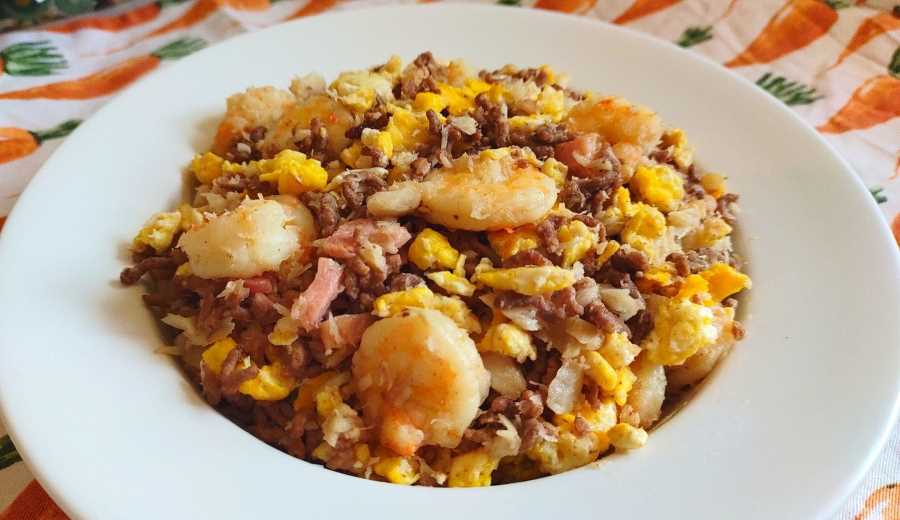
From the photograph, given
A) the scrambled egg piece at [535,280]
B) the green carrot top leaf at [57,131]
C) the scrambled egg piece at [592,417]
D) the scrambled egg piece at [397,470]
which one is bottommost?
the scrambled egg piece at [397,470]

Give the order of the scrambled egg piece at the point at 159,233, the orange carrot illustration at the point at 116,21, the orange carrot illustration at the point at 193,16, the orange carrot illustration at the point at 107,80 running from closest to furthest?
the scrambled egg piece at the point at 159,233
the orange carrot illustration at the point at 107,80
the orange carrot illustration at the point at 116,21
the orange carrot illustration at the point at 193,16

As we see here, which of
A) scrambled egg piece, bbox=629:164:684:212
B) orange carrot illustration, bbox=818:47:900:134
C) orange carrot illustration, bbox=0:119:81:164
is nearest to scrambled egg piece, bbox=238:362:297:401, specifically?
scrambled egg piece, bbox=629:164:684:212

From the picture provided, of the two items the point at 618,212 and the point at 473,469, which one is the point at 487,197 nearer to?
the point at 618,212

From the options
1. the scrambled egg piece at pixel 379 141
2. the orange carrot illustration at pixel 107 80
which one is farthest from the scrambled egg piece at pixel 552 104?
the orange carrot illustration at pixel 107 80

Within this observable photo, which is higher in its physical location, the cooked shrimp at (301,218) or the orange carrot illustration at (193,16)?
the cooked shrimp at (301,218)

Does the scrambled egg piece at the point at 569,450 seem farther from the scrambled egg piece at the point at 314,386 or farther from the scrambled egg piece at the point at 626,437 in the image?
A: the scrambled egg piece at the point at 314,386

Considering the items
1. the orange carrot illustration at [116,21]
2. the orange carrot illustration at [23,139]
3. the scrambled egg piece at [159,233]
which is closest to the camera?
the scrambled egg piece at [159,233]
